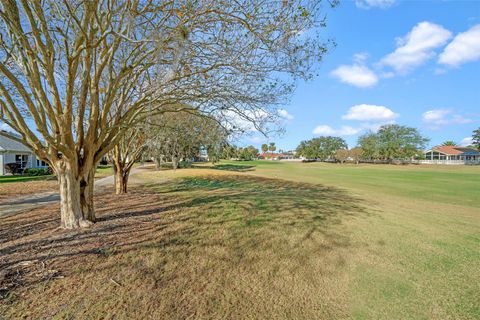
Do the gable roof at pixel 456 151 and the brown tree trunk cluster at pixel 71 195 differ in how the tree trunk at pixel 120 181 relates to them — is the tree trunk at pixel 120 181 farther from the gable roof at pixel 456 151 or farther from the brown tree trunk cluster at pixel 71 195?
the gable roof at pixel 456 151

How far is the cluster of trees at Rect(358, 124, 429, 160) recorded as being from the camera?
268 ft

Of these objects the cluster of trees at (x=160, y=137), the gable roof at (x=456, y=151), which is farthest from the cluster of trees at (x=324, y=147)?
the cluster of trees at (x=160, y=137)

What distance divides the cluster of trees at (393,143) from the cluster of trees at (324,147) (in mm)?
16213

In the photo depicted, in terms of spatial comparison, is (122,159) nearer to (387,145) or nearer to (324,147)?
(387,145)

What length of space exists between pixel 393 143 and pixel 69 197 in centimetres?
9333

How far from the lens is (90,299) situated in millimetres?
3314

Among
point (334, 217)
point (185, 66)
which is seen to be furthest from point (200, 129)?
point (334, 217)

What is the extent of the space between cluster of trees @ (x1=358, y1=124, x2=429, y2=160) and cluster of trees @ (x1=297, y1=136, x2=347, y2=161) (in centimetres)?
1621

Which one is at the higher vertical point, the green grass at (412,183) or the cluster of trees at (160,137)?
the cluster of trees at (160,137)

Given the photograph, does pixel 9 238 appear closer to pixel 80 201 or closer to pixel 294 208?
pixel 80 201

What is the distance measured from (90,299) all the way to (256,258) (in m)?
2.69

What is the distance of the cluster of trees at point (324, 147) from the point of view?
10625cm

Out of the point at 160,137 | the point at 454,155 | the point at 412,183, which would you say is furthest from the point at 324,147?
the point at 160,137

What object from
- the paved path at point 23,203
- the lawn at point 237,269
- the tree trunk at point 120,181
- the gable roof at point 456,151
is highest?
the gable roof at point 456,151
